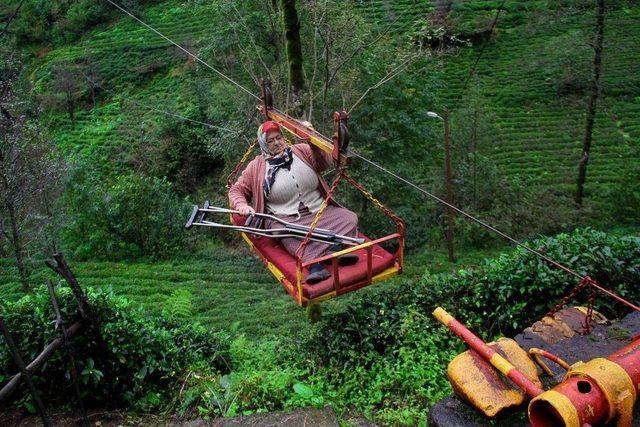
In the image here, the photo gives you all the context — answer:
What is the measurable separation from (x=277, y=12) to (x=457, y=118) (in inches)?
212

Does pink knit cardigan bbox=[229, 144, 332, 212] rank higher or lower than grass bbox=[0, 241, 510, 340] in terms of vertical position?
higher

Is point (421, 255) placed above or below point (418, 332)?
below

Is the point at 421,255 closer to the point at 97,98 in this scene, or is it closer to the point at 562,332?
the point at 562,332

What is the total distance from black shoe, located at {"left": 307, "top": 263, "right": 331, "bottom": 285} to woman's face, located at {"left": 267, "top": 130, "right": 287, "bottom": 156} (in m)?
1.38

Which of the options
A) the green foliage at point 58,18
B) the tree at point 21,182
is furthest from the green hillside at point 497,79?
the tree at point 21,182

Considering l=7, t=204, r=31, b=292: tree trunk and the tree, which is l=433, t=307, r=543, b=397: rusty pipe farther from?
l=7, t=204, r=31, b=292: tree trunk

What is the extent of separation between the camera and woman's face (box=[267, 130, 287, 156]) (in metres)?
5.64

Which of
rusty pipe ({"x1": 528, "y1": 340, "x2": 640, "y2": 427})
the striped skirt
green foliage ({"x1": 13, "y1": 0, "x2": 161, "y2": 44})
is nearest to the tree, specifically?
the striped skirt

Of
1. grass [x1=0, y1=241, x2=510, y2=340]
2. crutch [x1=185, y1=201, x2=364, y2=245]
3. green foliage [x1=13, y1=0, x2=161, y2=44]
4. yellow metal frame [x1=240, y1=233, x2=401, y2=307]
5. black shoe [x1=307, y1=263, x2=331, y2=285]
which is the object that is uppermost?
green foliage [x1=13, y1=0, x2=161, y2=44]

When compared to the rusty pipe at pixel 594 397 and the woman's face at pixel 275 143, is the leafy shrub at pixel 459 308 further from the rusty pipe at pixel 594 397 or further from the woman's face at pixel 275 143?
the rusty pipe at pixel 594 397

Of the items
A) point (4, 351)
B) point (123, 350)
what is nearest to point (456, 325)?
point (123, 350)

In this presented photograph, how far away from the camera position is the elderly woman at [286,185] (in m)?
5.57

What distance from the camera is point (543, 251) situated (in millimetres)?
5613

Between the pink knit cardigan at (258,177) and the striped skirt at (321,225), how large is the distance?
288mm
